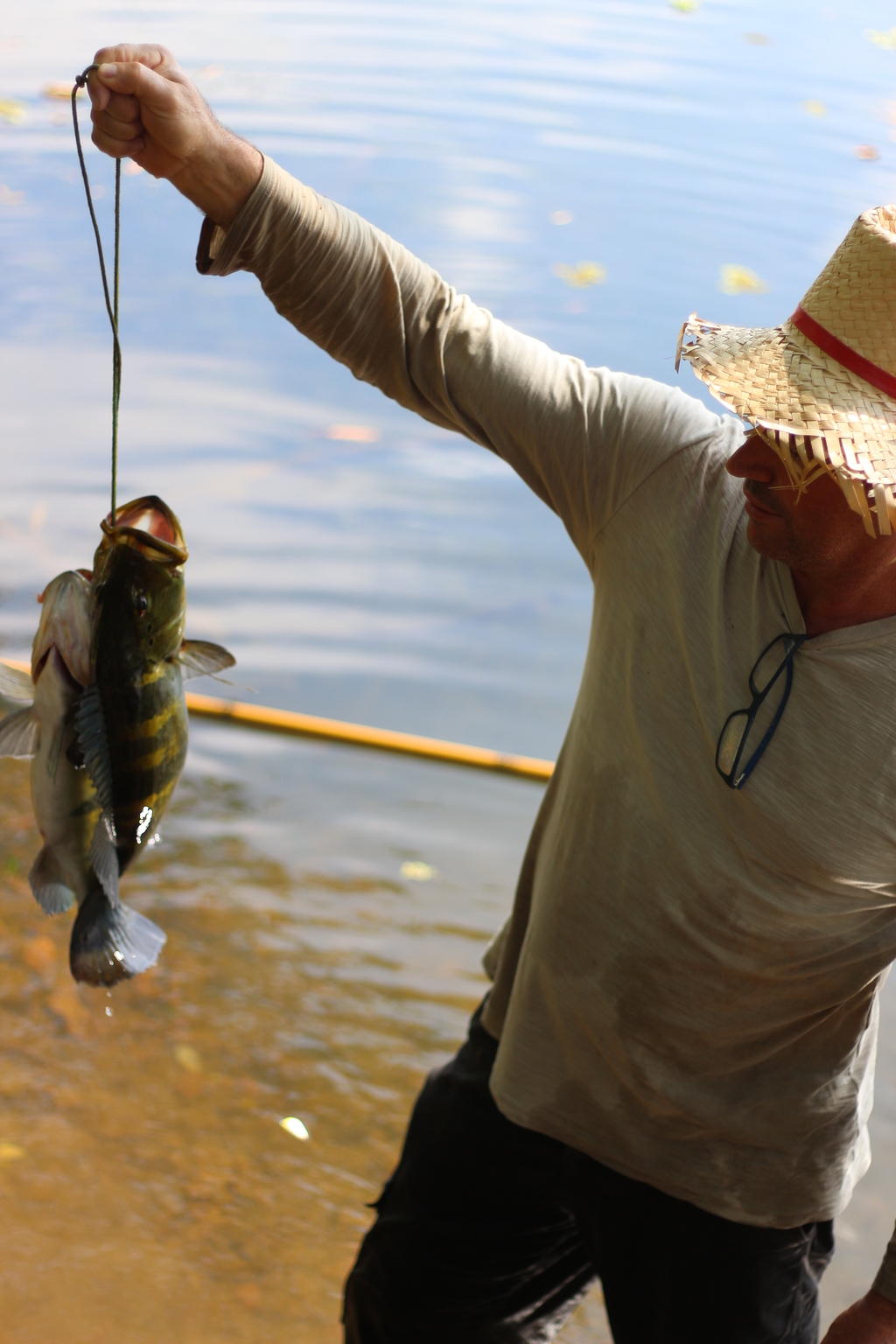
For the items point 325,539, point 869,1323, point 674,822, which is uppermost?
point 674,822

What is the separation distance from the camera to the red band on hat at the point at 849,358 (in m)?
1.11

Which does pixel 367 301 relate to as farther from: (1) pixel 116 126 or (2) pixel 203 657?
(2) pixel 203 657

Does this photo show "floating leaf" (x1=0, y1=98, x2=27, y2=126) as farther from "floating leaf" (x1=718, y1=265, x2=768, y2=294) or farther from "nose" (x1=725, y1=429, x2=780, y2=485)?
"nose" (x1=725, y1=429, x2=780, y2=485)

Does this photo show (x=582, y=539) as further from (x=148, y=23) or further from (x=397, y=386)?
(x=148, y=23)

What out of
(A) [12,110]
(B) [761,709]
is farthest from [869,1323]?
(A) [12,110]

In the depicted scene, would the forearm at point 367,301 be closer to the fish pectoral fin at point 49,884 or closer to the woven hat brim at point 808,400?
the woven hat brim at point 808,400

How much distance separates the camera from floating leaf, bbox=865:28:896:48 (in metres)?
5.24

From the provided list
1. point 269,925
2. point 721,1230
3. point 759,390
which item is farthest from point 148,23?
point 721,1230

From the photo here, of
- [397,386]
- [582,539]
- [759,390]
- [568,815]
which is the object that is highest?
[759,390]

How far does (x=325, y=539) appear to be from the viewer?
400cm

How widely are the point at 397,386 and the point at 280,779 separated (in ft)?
6.93

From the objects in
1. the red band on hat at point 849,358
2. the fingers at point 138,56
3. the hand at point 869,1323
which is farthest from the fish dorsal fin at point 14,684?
the hand at point 869,1323

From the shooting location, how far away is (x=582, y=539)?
1.45 metres

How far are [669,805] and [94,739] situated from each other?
2.12 ft
